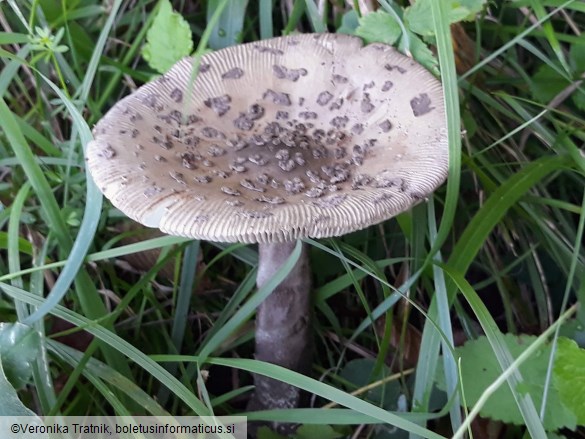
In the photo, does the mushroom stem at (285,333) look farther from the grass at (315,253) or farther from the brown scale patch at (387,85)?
Result: the brown scale patch at (387,85)

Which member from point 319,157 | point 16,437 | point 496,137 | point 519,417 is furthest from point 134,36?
point 519,417

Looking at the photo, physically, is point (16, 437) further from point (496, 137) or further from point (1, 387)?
point (496, 137)

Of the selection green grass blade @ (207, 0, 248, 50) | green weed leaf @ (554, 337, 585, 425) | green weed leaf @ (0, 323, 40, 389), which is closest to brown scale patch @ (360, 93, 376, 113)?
green grass blade @ (207, 0, 248, 50)

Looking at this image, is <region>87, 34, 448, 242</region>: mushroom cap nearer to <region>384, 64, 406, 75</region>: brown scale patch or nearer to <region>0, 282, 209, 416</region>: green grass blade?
<region>384, 64, 406, 75</region>: brown scale patch

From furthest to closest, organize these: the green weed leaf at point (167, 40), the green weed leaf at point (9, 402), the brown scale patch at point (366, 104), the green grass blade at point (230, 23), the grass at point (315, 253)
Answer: the green grass blade at point (230, 23)
the green weed leaf at point (167, 40)
the brown scale patch at point (366, 104)
the grass at point (315, 253)
the green weed leaf at point (9, 402)

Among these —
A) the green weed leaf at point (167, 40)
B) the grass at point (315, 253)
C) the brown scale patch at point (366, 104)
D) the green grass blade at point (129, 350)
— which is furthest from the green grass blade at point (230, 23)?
the green grass blade at point (129, 350)

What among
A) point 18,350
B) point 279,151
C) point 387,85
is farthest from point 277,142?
point 18,350
